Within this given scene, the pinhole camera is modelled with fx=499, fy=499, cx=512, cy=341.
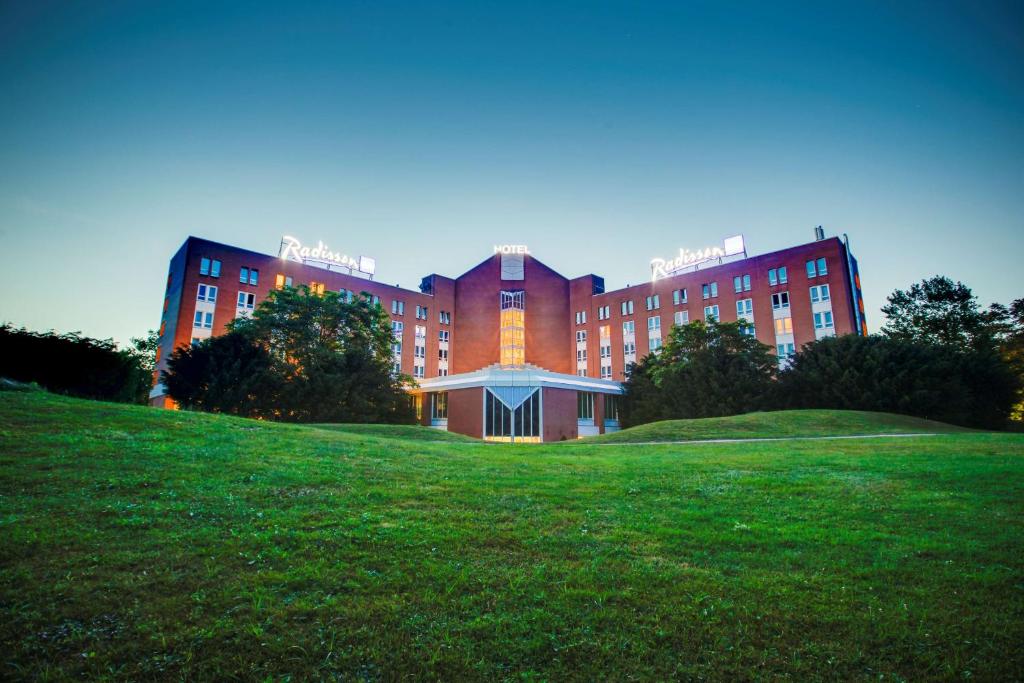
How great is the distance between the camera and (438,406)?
5300cm

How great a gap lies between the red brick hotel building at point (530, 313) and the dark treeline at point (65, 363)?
25.7m

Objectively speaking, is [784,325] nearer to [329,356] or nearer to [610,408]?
[610,408]

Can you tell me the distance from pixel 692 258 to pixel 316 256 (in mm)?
52691

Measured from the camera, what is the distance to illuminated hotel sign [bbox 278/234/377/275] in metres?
66.7

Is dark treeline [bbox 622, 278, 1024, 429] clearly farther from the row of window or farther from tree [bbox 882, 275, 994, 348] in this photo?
the row of window

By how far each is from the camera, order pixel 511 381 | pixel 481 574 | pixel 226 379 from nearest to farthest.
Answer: pixel 481 574, pixel 226 379, pixel 511 381

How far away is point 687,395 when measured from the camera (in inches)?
1832

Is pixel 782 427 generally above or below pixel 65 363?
below

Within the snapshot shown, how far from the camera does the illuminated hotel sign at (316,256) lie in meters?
66.7

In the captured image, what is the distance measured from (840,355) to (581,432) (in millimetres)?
24135

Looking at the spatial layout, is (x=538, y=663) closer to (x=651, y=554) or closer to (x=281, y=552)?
(x=651, y=554)

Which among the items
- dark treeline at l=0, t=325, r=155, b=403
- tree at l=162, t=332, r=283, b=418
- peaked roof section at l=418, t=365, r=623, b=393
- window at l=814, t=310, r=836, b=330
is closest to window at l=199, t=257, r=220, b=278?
tree at l=162, t=332, r=283, b=418

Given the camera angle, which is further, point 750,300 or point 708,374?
point 750,300

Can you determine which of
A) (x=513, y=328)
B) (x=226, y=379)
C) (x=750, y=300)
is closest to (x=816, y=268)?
(x=750, y=300)
